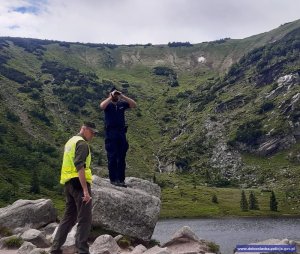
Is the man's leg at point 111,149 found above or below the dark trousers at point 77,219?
above

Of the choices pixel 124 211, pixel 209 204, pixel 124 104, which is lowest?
pixel 209 204

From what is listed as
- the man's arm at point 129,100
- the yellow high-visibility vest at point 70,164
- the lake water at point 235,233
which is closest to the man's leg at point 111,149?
the man's arm at point 129,100

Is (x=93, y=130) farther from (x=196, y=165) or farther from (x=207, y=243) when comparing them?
(x=196, y=165)

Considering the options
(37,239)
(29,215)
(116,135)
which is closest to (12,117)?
(29,215)

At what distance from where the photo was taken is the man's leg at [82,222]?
15.9 meters

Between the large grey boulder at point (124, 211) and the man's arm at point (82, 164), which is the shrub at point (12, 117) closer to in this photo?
the large grey boulder at point (124, 211)

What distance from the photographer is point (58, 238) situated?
54.6ft

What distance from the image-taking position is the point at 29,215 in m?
30.7

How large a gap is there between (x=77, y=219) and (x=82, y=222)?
1.21 feet

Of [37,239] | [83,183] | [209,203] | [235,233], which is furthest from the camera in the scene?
[209,203]

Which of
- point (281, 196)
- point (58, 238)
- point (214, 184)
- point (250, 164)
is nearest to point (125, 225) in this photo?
point (58, 238)

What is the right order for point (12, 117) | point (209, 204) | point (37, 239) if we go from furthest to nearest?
point (12, 117), point (209, 204), point (37, 239)

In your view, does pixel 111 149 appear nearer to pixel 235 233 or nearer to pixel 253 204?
pixel 235 233

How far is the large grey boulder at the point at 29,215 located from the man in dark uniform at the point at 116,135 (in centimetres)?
557
